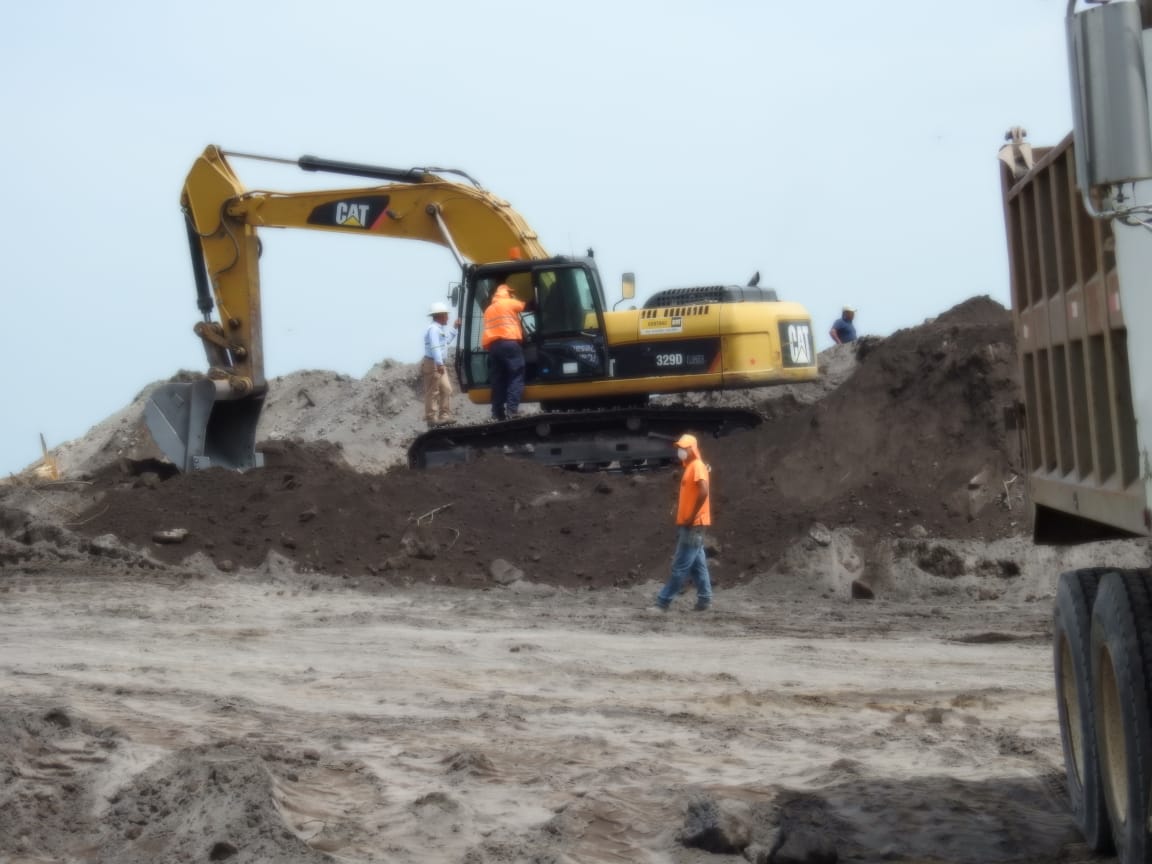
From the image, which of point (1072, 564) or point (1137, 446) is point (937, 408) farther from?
point (1137, 446)

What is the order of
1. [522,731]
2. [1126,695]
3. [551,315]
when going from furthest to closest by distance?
[551,315] < [522,731] < [1126,695]

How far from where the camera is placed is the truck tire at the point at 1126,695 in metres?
4.89

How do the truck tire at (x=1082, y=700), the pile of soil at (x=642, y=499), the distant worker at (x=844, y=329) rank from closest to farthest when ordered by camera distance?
the truck tire at (x=1082, y=700), the pile of soil at (x=642, y=499), the distant worker at (x=844, y=329)

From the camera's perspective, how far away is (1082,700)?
578 centimetres

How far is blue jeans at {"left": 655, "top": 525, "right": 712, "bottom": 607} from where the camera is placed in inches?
547

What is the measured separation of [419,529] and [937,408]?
19.5 ft

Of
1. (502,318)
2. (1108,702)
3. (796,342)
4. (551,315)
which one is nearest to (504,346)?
(502,318)

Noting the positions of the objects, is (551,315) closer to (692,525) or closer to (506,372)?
(506,372)

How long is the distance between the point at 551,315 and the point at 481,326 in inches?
35.1

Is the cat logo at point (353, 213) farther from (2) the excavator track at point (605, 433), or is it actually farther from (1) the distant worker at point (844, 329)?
(1) the distant worker at point (844, 329)

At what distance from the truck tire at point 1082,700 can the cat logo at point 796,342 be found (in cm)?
1365

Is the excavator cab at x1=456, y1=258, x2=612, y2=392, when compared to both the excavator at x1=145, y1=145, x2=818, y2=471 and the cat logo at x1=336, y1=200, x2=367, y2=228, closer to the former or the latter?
the excavator at x1=145, y1=145, x2=818, y2=471

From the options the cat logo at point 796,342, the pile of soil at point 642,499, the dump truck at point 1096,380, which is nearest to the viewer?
the dump truck at point 1096,380

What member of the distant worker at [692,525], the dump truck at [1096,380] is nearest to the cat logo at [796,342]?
the distant worker at [692,525]
